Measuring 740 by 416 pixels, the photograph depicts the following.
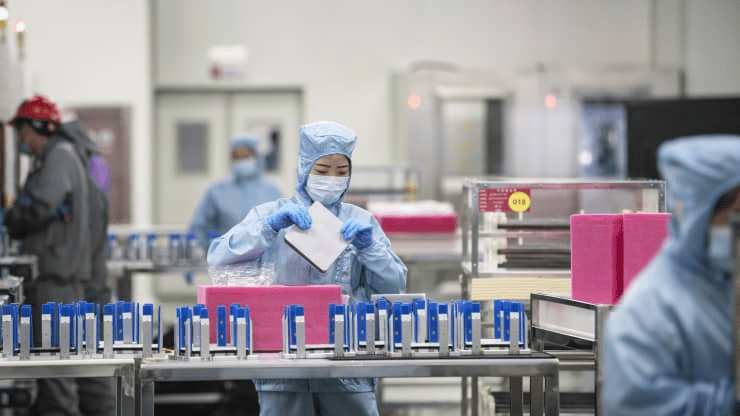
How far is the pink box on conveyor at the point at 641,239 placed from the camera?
2984 millimetres

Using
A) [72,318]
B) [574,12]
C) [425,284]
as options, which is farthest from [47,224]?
[574,12]

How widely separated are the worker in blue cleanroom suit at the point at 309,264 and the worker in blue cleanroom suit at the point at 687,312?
52.7 inches

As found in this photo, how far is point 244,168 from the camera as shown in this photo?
720 centimetres

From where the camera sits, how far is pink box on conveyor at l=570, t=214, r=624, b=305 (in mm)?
3070

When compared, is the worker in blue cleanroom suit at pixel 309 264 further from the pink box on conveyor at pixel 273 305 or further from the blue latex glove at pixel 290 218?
the pink box on conveyor at pixel 273 305

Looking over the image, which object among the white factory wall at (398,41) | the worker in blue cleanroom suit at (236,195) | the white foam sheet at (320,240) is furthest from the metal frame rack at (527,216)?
the white factory wall at (398,41)

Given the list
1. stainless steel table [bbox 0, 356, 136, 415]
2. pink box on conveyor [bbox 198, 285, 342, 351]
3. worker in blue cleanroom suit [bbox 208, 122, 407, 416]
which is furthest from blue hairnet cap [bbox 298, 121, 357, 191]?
stainless steel table [bbox 0, 356, 136, 415]

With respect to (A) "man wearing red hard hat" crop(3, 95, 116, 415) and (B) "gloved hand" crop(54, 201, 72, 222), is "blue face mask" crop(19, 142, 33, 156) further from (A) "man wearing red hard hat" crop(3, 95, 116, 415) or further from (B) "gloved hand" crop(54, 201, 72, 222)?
(B) "gloved hand" crop(54, 201, 72, 222)

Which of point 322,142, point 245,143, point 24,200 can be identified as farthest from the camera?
point 245,143

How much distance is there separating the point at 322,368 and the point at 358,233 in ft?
2.03

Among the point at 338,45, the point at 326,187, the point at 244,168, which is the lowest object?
the point at 326,187

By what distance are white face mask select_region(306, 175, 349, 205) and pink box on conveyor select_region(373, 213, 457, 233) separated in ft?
7.82

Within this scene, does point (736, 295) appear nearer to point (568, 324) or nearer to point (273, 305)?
point (568, 324)

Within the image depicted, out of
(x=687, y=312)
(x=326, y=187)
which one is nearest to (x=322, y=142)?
(x=326, y=187)
